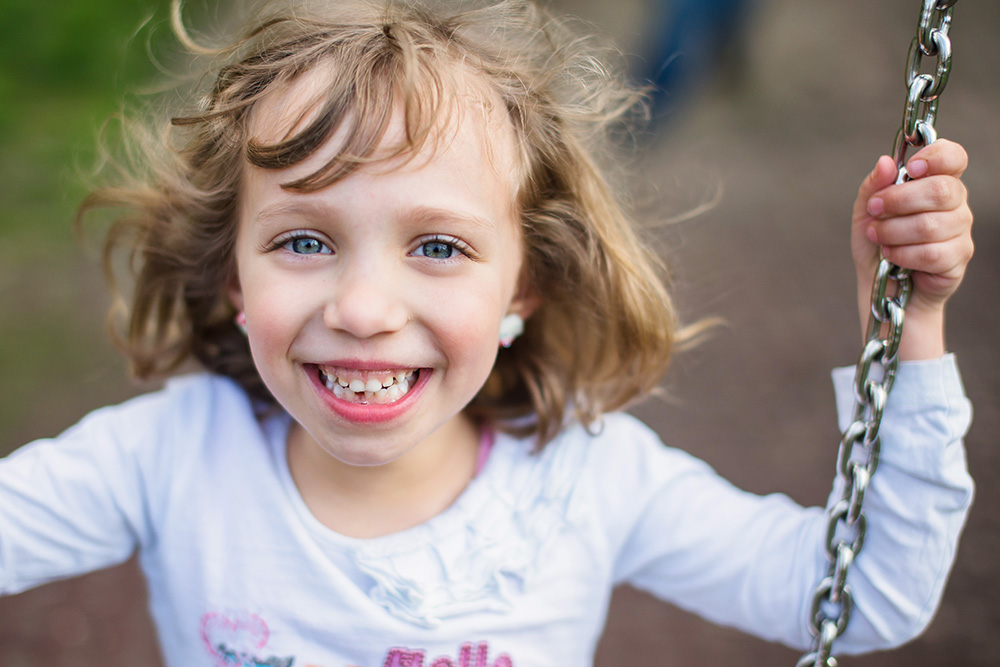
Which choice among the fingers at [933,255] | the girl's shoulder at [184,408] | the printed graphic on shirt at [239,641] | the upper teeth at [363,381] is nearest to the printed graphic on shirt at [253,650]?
the printed graphic on shirt at [239,641]

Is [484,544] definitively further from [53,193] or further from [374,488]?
[53,193]

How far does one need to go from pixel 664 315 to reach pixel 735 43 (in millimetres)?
5029

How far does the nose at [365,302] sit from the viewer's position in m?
1.08

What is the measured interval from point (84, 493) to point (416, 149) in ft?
2.47

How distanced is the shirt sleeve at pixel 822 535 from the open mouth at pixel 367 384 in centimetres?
51

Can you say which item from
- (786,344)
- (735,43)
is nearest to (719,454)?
(786,344)

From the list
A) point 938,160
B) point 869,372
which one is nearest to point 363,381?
point 869,372

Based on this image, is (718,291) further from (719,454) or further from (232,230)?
(232,230)

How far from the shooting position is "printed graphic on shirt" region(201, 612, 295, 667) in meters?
1.32

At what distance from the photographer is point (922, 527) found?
4.24 ft

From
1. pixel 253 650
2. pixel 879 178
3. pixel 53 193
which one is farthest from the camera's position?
pixel 53 193

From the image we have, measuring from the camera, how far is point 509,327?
142 cm

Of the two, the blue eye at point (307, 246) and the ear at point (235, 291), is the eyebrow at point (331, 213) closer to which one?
the blue eye at point (307, 246)

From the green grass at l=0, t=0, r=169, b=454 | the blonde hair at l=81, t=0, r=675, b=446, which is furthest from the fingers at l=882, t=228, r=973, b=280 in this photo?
the green grass at l=0, t=0, r=169, b=454
